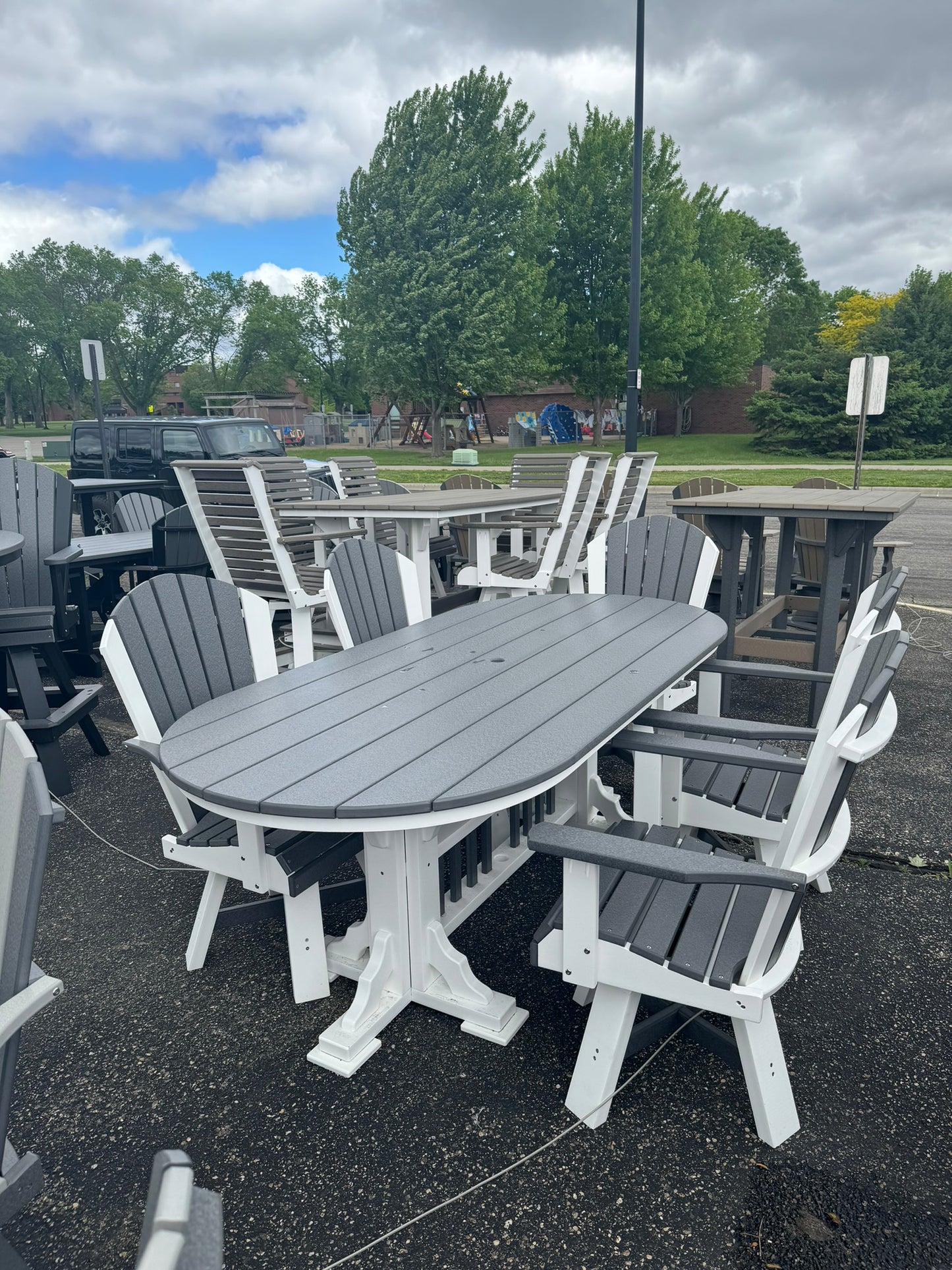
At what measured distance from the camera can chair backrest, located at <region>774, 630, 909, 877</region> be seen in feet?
5.20

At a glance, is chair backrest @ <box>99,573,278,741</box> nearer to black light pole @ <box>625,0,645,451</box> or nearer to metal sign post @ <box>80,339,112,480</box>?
black light pole @ <box>625,0,645,451</box>

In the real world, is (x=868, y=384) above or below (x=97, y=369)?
below

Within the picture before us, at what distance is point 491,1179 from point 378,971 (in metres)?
0.60

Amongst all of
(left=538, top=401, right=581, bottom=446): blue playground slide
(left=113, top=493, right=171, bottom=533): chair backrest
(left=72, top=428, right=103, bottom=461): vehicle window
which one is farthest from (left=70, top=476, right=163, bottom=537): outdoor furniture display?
(left=538, top=401, right=581, bottom=446): blue playground slide

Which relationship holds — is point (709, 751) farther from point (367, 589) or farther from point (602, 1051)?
point (367, 589)

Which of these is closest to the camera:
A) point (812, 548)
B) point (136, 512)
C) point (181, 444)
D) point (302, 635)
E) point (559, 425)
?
point (302, 635)

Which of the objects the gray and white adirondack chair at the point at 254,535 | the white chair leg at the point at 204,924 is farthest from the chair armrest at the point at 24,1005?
the gray and white adirondack chair at the point at 254,535

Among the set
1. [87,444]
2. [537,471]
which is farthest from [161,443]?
[537,471]

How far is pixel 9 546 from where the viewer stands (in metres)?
3.81

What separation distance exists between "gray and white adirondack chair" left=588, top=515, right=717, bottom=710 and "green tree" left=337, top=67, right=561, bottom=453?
26695mm

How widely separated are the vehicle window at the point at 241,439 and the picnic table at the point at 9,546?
25.5 ft

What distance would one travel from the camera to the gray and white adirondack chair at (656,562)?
4059 millimetres

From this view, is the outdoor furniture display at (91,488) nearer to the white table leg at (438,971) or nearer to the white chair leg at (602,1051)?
the white table leg at (438,971)

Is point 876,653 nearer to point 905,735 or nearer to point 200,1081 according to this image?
point 200,1081
